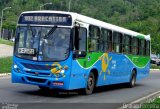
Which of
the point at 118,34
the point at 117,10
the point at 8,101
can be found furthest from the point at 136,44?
the point at 117,10

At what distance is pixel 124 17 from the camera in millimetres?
115125

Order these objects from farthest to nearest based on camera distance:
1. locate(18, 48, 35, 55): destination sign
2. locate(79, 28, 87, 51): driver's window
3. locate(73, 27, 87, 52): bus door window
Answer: locate(79, 28, 87, 51): driver's window, locate(73, 27, 87, 52): bus door window, locate(18, 48, 35, 55): destination sign

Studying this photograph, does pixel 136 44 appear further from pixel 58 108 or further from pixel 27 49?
pixel 58 108

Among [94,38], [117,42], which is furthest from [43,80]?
[117,42]

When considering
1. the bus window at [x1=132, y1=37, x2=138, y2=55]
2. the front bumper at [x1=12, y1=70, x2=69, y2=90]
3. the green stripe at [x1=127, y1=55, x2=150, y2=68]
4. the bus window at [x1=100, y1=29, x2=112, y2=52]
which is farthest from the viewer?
the bus window at [x1=132, y1=37, x2=138, y2=55]

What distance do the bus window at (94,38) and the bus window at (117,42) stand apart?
2.19 m

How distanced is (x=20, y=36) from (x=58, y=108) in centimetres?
421

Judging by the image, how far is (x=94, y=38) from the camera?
55.7ft

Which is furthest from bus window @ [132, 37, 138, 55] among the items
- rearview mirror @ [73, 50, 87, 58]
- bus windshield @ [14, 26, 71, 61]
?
bus windshield @ [14, 26, 71, 61]

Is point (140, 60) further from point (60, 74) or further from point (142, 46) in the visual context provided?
point (60, 74)

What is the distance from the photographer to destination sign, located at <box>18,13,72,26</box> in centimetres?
1515

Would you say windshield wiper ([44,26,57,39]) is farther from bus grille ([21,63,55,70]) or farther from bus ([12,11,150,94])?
bus grille ([21,63,55,70])

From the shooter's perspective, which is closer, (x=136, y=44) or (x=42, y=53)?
(x=42, y=53)

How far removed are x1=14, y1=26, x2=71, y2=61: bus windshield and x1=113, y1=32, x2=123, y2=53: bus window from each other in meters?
4.90
